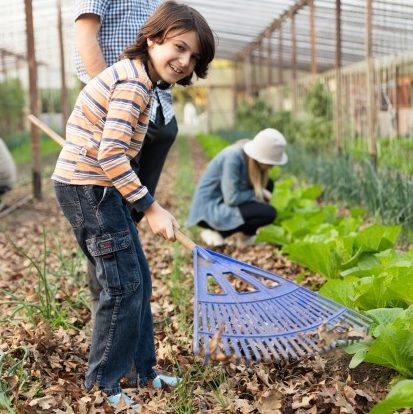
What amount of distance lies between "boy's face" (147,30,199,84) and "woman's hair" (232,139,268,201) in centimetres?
271

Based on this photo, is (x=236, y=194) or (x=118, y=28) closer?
(x=118, y=28)

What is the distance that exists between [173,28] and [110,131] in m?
0.40

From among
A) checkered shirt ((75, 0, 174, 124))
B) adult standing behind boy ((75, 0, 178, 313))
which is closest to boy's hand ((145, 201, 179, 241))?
adult standing behind boy ((75, 0, 178, 313))

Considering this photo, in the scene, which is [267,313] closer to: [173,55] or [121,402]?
[121,402]

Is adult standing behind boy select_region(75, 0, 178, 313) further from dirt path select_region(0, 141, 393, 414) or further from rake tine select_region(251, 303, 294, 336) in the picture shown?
rake tine select_region(251, 303, 294, 336)

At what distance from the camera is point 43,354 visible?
9.31 ft

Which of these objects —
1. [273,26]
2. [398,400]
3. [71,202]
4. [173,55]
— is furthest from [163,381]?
[273,26]

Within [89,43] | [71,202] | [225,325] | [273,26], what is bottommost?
[225,325]

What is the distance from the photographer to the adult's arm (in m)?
2.84

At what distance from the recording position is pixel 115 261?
7.57 ft

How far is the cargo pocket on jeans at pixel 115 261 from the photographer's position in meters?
2.30

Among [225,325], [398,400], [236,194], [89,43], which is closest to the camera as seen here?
[398,400]

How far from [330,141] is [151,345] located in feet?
22.1

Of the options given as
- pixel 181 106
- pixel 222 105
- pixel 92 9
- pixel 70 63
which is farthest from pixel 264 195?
pixel 181 106
